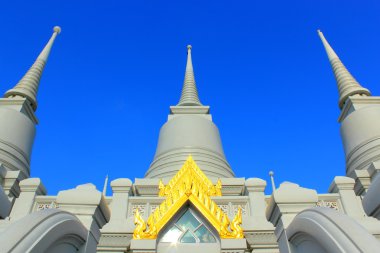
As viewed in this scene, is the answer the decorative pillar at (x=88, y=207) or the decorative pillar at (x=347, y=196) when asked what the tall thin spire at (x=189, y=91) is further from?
the decorative pillar at (x=88, y=207)

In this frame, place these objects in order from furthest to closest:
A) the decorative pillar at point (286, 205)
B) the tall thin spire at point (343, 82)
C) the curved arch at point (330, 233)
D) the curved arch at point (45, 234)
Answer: the tall thin spire at point (343, 82)
the decorative pillar at point (286, 205)
the curved arch at point (45, 234)
the curved arch at point (330, 233)

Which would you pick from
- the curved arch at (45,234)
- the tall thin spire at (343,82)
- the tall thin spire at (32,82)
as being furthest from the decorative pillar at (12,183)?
the tall thin spire at (343,82)

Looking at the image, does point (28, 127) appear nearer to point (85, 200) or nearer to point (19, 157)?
point (19, 157)

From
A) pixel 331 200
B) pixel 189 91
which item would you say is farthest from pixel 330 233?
pixel 189 91

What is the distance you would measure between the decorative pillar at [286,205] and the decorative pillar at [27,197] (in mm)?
6893

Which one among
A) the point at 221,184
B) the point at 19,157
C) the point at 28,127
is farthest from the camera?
the point at 28,127

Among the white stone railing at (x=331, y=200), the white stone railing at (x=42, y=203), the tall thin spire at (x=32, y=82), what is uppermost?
the tall thin spire at (x=32, y=82)

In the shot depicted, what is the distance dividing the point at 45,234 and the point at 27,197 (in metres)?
6.78

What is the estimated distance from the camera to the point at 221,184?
1192 cm

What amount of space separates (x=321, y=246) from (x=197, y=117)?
1386 cm

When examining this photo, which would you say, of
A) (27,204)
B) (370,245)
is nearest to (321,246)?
(370,245)

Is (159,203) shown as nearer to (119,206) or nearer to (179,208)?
(119,206)

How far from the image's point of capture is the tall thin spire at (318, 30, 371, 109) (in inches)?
647

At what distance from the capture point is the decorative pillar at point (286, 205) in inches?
198
